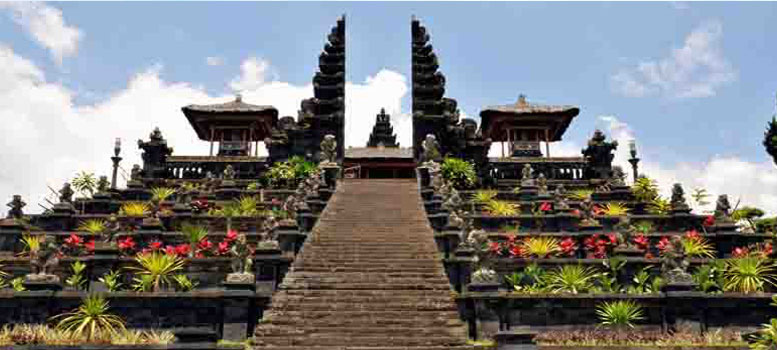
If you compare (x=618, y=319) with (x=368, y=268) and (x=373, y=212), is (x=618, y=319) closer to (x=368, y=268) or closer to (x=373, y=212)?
(x=368, y=268)

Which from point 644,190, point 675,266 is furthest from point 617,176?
point 675,266

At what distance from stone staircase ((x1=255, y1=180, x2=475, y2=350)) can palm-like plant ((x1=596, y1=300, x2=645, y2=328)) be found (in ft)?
8.73

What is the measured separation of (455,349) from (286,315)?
117 inches

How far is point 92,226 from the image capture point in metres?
16.1

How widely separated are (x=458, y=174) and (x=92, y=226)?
41.7 ft

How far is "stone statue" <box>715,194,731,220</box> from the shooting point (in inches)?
617

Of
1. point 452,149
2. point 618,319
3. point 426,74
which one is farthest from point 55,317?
point 426,74

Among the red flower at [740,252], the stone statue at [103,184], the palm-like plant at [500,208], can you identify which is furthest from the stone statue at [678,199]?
the stone statue at [103,184]

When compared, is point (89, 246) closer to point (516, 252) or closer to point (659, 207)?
point (516, 252)

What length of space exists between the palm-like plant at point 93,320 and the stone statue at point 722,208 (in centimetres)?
1439

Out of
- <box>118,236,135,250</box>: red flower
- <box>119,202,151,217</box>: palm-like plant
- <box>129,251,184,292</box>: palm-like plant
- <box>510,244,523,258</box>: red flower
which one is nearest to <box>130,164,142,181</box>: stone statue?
<box>119,202,151,217</box>: palm-like plant

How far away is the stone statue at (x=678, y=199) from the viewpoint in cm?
1688

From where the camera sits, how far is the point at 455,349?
923 centimetres

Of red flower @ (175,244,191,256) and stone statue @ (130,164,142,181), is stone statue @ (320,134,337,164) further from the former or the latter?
red flower @ (175,244,191,256)
